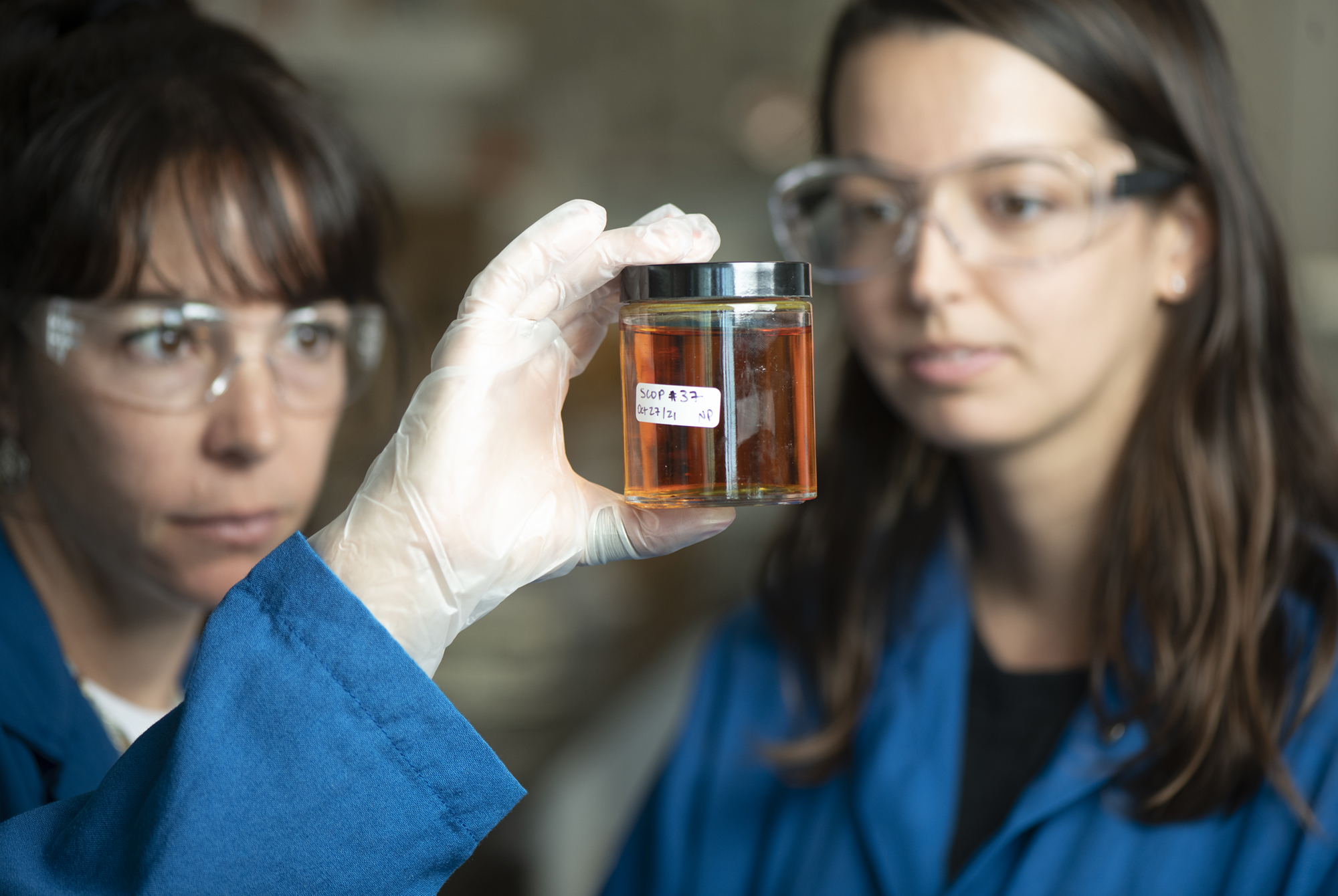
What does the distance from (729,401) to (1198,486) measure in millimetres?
787

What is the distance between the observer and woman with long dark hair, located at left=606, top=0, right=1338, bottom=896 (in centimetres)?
116

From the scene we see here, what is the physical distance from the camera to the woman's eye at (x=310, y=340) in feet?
3.73

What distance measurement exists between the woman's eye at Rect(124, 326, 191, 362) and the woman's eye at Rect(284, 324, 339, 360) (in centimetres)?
10

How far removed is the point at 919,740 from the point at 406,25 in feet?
10.1

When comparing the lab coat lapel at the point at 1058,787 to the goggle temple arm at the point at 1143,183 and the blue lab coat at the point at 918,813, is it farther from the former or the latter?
the goggle temple arm at the point at 1143,183

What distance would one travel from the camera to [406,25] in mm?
3529

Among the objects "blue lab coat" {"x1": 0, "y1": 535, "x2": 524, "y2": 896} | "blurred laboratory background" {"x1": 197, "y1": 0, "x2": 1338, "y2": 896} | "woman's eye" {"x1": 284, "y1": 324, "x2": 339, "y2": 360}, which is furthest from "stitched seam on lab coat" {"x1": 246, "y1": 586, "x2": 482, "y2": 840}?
"blurred laboratory background" {"x1": 197, "y1": 0, "x2": 1338, "y2": 896}

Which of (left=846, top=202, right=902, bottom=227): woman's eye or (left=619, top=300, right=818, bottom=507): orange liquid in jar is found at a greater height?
(left=846, top=202, right=902, bottom=227): woman's eye

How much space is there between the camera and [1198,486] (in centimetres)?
127

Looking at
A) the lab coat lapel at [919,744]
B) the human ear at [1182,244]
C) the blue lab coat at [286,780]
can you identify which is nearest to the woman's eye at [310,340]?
the blue lab coat at [286,780]

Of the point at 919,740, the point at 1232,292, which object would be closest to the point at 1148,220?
the point at 1232,292

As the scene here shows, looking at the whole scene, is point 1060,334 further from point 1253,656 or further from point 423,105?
point 423,105

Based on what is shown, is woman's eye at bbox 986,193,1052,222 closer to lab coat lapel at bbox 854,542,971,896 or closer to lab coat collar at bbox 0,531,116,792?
lab coat lapel at bbox 854,542,971,896

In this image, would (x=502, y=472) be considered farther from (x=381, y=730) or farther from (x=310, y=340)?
(x=310, y=340)
